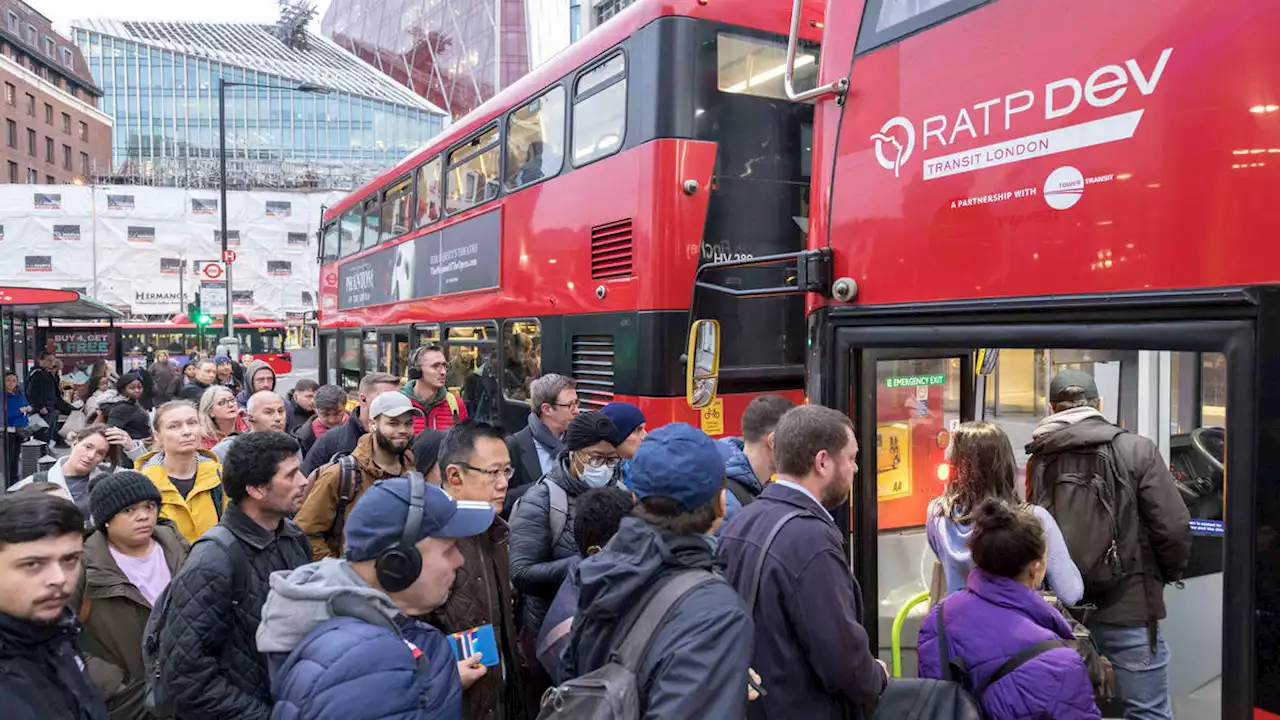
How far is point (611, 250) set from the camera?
5242 mm

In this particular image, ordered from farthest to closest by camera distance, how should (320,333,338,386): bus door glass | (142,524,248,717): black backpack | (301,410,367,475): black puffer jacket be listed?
(320,333,338,386): bus door glass → (301,410,367,475): black puffer jacket → (142,524,248,717): black backpack

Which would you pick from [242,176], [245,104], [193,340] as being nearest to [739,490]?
[193,340]

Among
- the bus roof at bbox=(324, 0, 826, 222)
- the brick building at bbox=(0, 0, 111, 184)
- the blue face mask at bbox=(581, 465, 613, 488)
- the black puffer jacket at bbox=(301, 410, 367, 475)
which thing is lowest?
the black puffer jacket at bbox=(301, 410, 367, 475)

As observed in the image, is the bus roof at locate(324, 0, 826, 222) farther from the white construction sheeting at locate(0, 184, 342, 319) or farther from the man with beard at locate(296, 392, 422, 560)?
the white construction sheeting at locate(0, 184, 342, 319)

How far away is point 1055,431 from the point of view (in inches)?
134

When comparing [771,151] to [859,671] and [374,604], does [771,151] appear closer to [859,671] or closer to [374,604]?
[859,671]

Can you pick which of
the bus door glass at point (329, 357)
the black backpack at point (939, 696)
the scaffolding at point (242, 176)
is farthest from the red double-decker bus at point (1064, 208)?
the scaffolding at point (242, 176)

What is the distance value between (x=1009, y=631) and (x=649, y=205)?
3206 mm

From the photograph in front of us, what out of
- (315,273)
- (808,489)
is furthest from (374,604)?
(315,273)

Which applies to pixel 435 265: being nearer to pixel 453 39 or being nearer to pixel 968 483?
pixel 968 483

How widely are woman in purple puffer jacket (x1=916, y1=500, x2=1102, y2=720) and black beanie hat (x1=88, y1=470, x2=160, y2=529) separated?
110 inches

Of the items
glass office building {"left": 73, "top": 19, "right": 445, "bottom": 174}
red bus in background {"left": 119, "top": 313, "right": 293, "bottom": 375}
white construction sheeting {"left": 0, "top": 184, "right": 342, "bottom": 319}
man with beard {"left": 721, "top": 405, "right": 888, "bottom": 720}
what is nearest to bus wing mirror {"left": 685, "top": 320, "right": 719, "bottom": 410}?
man with beard {"left": 721, "top": 405, "right": 888, "bottom": 720}

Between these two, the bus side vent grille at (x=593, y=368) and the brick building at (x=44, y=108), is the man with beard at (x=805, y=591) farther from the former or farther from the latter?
the brick building at (x=44, y=108)

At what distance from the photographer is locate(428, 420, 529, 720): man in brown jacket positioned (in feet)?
8.58
